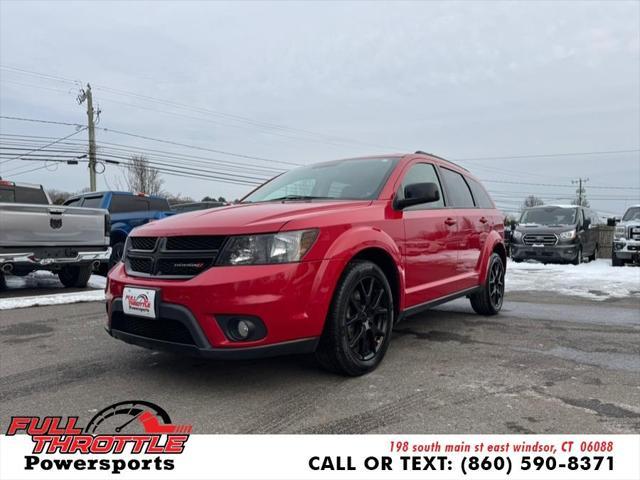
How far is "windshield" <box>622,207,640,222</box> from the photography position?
14.0 metres

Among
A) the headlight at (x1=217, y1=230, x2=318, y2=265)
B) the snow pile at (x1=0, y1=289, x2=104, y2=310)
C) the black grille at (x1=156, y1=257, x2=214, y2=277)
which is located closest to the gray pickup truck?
the snow pile at (x1=0, y1=289, x2=104, y2=310)

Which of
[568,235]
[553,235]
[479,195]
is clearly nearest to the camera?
[479,195]

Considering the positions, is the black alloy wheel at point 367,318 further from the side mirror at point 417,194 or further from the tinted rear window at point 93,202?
the tinted rear window at point 93,202

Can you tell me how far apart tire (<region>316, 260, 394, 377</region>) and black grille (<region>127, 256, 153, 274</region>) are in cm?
127

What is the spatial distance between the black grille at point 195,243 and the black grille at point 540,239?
13.5 meters

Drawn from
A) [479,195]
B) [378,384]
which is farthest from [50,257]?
[479,195]

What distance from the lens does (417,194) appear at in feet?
13.0

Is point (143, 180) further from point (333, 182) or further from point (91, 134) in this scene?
point (333, 182)

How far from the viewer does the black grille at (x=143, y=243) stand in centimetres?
347

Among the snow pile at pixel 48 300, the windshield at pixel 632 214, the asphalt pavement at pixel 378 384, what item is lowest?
the snow pile at pixel 48 300

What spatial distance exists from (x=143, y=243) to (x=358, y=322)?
162 centimetres

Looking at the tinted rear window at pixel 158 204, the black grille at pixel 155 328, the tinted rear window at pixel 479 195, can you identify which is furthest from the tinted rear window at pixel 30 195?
the tinted rear window at pixel 479 195

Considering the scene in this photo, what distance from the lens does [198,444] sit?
2.57 m

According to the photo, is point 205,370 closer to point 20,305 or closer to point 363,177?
point 363,177
